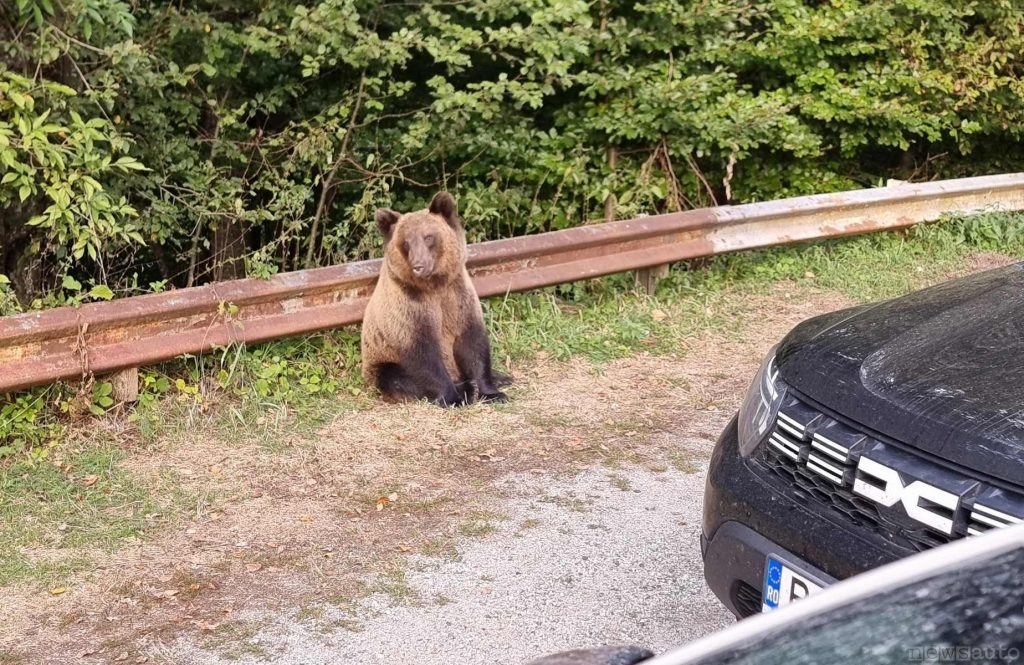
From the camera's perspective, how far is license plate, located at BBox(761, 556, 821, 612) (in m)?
3.01

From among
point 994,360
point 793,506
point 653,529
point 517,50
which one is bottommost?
point 653,529

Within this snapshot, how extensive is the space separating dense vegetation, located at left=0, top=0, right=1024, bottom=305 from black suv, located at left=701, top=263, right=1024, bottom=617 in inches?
163

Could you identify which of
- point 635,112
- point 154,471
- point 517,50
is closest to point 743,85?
point 635,112

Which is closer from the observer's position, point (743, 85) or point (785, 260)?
point (785, 260)

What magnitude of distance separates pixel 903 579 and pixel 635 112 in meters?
8.57

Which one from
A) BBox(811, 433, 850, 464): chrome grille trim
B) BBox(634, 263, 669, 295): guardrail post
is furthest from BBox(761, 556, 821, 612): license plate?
BBox(634, 263, 669, 295): guardrail post

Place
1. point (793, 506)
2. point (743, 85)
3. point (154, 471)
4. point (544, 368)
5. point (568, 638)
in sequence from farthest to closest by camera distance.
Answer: point (743, 85), point (544, 368), point (154, 471), point (568, 638), point (793, 506)

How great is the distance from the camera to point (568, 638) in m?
3.90

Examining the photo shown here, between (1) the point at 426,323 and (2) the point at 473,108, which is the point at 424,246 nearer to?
(1) the point at 426,323

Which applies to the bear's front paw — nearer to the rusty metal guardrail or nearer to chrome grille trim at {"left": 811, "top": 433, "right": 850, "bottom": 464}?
the rusty metal guardrail

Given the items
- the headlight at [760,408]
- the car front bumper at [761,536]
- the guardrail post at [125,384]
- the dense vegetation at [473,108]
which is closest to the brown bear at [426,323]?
the dense vegetation at [473,108]

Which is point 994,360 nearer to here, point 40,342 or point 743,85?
point 40,342

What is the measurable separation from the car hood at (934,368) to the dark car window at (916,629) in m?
1.03

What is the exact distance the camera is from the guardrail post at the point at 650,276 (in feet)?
26.7
